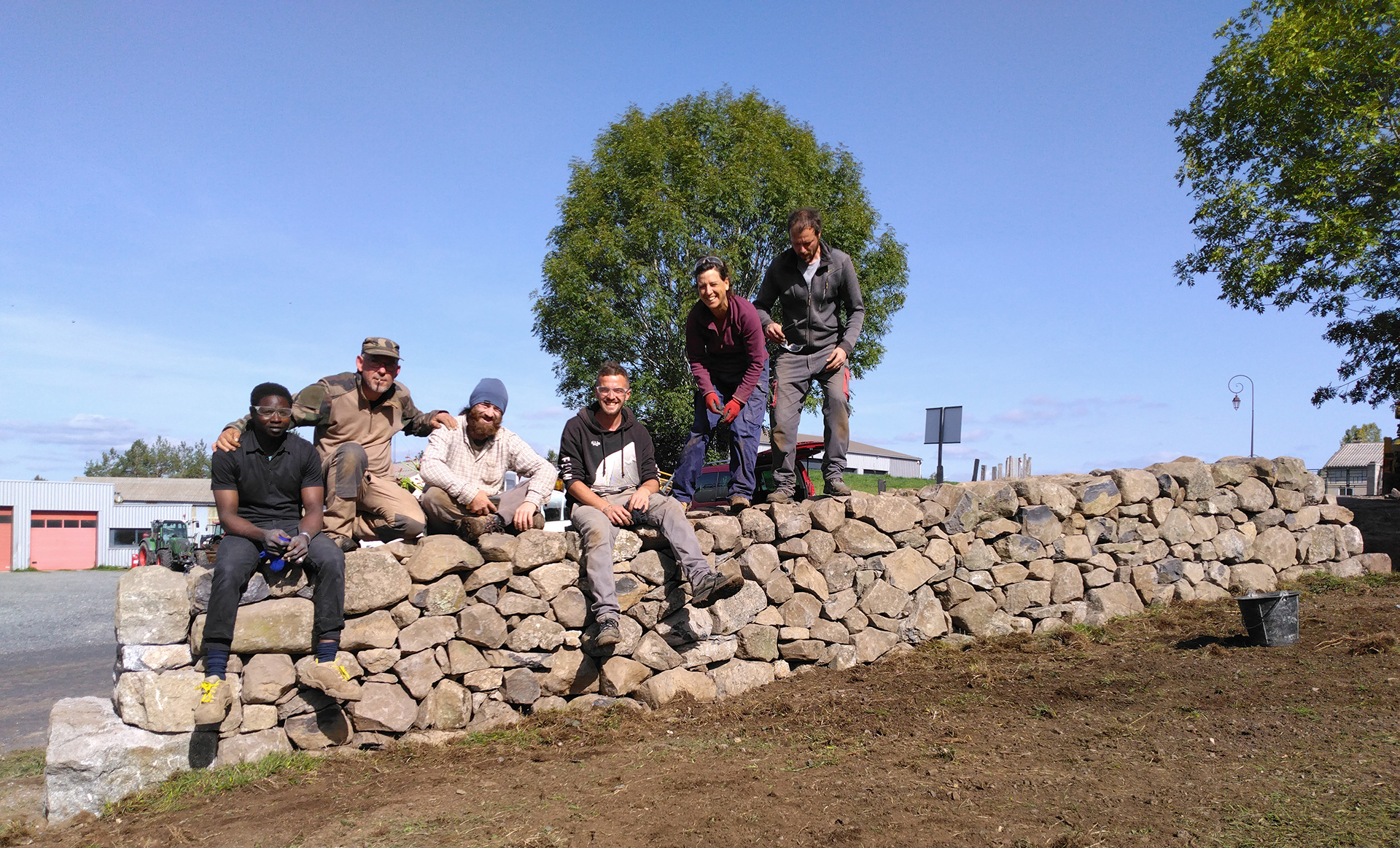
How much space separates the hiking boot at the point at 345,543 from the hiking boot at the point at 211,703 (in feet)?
2.87

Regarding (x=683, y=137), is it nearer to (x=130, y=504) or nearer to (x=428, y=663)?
(x=428, y=663)

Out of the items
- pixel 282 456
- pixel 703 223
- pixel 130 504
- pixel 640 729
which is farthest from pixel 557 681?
pixel 130 504

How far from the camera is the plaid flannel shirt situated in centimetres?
497

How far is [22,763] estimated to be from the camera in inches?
214

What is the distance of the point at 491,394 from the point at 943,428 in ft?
26.7

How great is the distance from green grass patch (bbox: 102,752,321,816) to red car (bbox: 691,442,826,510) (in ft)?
9.29

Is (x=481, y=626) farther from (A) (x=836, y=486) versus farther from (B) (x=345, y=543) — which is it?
(A) (x=836, y=486)

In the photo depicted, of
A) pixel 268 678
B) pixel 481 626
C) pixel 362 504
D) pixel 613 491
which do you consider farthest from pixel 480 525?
pixel 268 678

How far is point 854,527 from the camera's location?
6098mm

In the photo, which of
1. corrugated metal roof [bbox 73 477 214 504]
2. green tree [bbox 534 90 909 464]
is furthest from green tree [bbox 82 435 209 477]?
green tree [bbox 534 90 909 464]

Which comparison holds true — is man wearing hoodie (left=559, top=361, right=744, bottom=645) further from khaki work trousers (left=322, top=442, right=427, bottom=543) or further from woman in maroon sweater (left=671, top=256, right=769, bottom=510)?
khaki work trousers (left=322, top=442, right=427, bottom=543)

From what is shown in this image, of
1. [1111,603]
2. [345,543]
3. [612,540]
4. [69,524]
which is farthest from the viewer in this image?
[69,524]

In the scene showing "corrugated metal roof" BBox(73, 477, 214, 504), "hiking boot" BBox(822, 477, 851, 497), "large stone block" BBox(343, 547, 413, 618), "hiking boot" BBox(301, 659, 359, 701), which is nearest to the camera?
"hiking boot" BBox(301, 659, 359, 701)

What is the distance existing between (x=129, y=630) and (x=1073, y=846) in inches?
177
